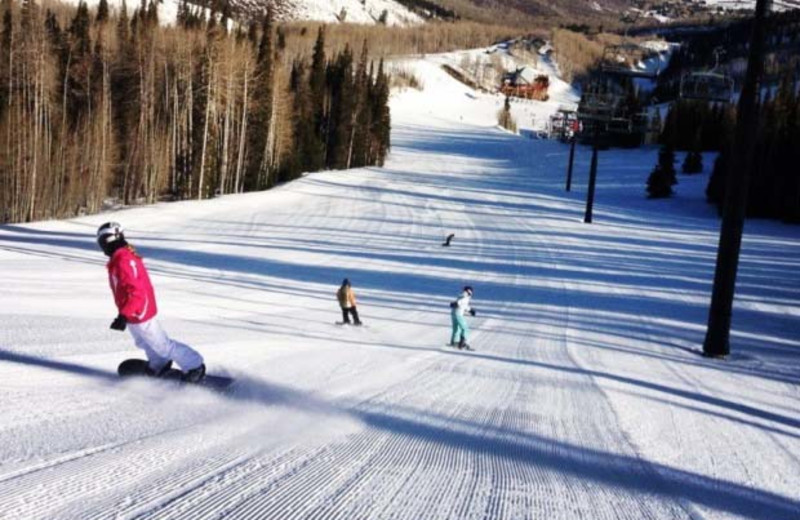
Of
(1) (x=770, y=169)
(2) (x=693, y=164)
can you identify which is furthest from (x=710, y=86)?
(2) (x=693, y=164)

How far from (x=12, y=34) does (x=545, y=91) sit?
15556 centimetres

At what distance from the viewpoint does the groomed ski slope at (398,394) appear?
3.56m

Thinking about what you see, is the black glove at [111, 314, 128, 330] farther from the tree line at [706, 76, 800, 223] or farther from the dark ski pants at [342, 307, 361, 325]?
the tree line at [706, 76, 800, 223]

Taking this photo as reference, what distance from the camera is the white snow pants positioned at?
5.35m

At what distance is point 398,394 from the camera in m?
6.46

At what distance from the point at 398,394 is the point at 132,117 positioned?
148 ft

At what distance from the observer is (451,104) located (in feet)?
488

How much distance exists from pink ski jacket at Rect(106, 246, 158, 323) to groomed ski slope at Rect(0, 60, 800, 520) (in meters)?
0.61

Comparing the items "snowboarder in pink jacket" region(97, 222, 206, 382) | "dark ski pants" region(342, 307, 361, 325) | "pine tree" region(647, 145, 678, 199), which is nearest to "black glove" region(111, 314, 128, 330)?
"snowboarder in pink jacket" region(97, 222, 206, 382)

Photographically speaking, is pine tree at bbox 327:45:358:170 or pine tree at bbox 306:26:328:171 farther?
pine tree at bbox 327:45:358:170

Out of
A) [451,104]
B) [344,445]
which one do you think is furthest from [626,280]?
[451,104]

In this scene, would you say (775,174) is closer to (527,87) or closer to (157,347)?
(157,347)

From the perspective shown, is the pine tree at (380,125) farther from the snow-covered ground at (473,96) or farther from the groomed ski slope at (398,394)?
the snow-covered ground at (473,96)

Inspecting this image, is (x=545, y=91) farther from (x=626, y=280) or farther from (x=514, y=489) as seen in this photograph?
(x=514, y=489)
